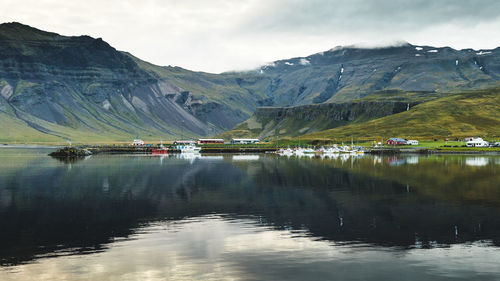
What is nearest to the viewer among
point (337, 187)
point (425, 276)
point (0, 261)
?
point (425, 276)

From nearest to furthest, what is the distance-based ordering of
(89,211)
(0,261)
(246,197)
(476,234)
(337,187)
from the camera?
(0,261) → (476,234) → (89,211) → (246,197) → (337,187)

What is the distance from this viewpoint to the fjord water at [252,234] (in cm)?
2906

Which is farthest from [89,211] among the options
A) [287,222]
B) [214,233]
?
[287,222]

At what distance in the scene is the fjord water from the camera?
95.3ft

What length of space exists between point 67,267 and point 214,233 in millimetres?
13366

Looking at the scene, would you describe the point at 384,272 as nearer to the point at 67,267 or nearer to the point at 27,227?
the point at 67,267

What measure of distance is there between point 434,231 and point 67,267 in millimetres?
28920

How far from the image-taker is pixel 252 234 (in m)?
39.5

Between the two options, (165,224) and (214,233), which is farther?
(165,224)

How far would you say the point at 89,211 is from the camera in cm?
5206

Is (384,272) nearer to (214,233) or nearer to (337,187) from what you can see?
(214,233)

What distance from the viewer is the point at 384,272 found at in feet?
93.7

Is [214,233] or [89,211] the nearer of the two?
[214,233]

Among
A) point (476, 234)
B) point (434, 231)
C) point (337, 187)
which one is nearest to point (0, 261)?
point (434, 231)
